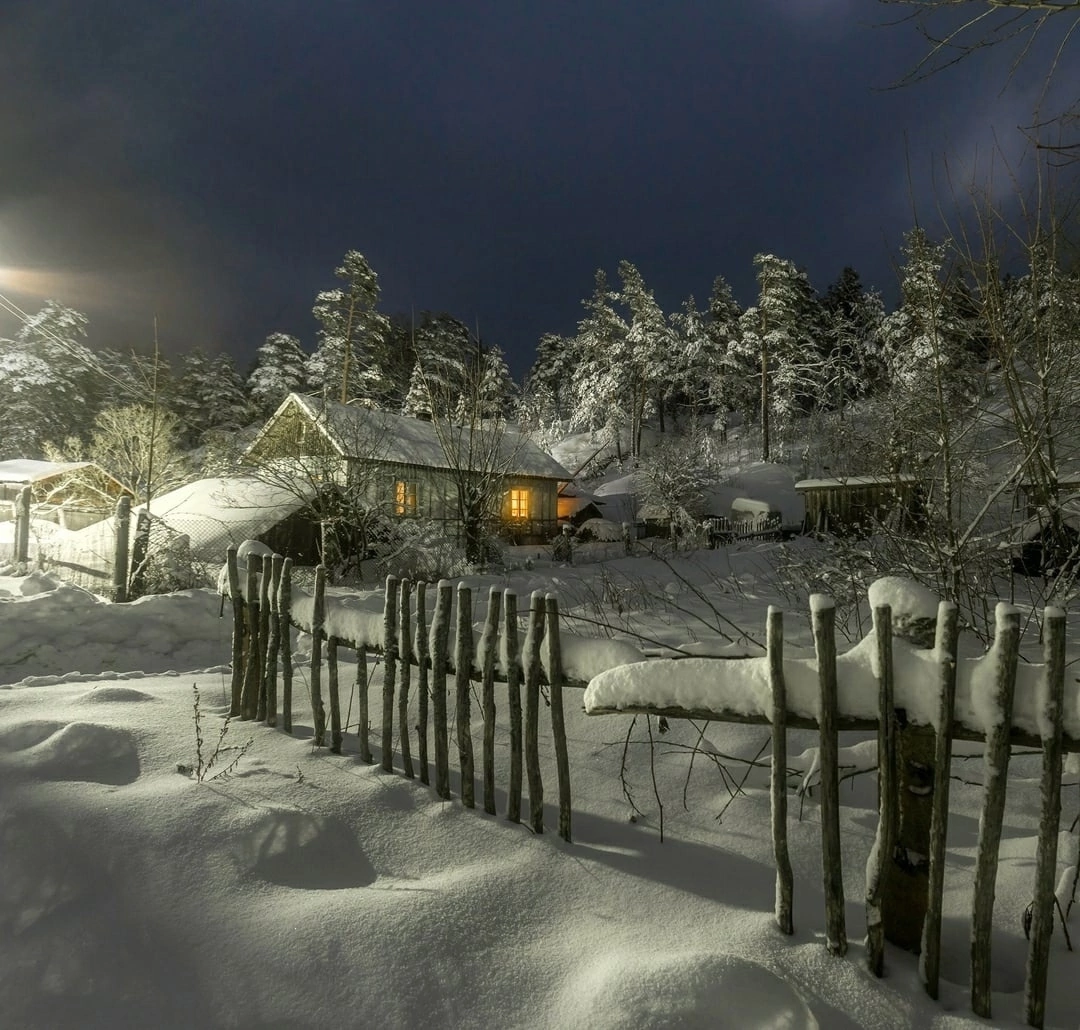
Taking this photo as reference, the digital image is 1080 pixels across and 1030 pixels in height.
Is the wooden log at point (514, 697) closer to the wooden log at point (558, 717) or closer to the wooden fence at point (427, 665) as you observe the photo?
the wooden fence at point (427, 665)

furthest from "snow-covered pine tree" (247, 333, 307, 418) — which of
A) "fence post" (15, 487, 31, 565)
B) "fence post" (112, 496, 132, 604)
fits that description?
"fence post" (112, 496, 132, 604)

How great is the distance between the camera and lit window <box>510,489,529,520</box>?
1037 inches

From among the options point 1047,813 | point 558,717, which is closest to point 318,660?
point 558,717

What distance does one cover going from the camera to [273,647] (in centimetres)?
425

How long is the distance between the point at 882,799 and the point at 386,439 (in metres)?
16.7

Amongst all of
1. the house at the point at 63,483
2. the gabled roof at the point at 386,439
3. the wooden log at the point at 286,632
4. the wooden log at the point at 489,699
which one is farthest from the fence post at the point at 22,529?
the wooden log at the point at 489,699

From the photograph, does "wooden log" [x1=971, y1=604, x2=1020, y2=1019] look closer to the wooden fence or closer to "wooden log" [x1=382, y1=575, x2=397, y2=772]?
the wooden fence

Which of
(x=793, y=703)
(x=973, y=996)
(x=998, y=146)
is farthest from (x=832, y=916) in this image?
(x=998, y=146)

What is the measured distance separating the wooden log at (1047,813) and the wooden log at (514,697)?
79.3 inches

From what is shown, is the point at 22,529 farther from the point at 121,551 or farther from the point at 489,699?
the point at 489,699

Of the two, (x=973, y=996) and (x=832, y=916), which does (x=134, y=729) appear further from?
(x=973, y=996)

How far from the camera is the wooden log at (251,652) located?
14.6 feet

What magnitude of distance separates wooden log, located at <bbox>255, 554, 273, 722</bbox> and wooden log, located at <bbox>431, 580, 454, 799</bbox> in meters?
1.72

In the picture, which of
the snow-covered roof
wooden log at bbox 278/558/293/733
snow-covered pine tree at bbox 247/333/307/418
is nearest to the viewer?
wooden log at bbox 278/558/293/733
